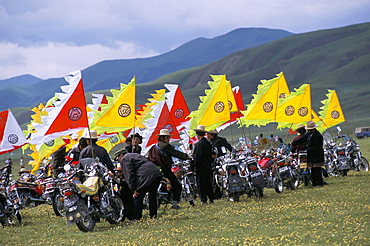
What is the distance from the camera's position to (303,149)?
1744 cm

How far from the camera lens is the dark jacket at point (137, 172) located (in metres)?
11.7

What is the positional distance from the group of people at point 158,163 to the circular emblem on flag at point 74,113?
18.5 inches

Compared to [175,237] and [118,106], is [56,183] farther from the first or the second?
[175,237]

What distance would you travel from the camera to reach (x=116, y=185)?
13.0 m

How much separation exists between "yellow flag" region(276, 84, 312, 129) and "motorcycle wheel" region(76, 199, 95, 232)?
11712 mm

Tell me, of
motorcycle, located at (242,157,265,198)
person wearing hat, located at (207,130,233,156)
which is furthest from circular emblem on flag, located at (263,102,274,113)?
motorcycle, located at (242,157,265,198)

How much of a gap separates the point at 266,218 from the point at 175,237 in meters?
2.21

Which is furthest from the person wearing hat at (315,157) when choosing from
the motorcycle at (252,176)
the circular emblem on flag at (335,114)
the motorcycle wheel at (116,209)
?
the circular emblem on flag at (335,114)

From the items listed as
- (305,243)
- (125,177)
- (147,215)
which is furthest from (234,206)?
(305,243)

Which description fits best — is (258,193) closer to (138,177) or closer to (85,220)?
(138,177)

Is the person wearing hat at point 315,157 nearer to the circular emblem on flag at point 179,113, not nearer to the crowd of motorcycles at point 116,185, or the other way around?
the crowd of motorcycles at point 116,185

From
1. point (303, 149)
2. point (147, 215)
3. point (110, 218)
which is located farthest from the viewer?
point (303, 149)

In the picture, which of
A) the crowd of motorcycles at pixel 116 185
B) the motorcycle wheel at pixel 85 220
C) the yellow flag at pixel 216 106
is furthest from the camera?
the yellow flag at pixel 216 106

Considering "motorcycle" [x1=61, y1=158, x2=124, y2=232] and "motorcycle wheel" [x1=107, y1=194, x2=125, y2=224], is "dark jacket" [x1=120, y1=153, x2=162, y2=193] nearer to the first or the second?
"motorcycle" [x1=61, y1=158, x2=124, y2=232]
